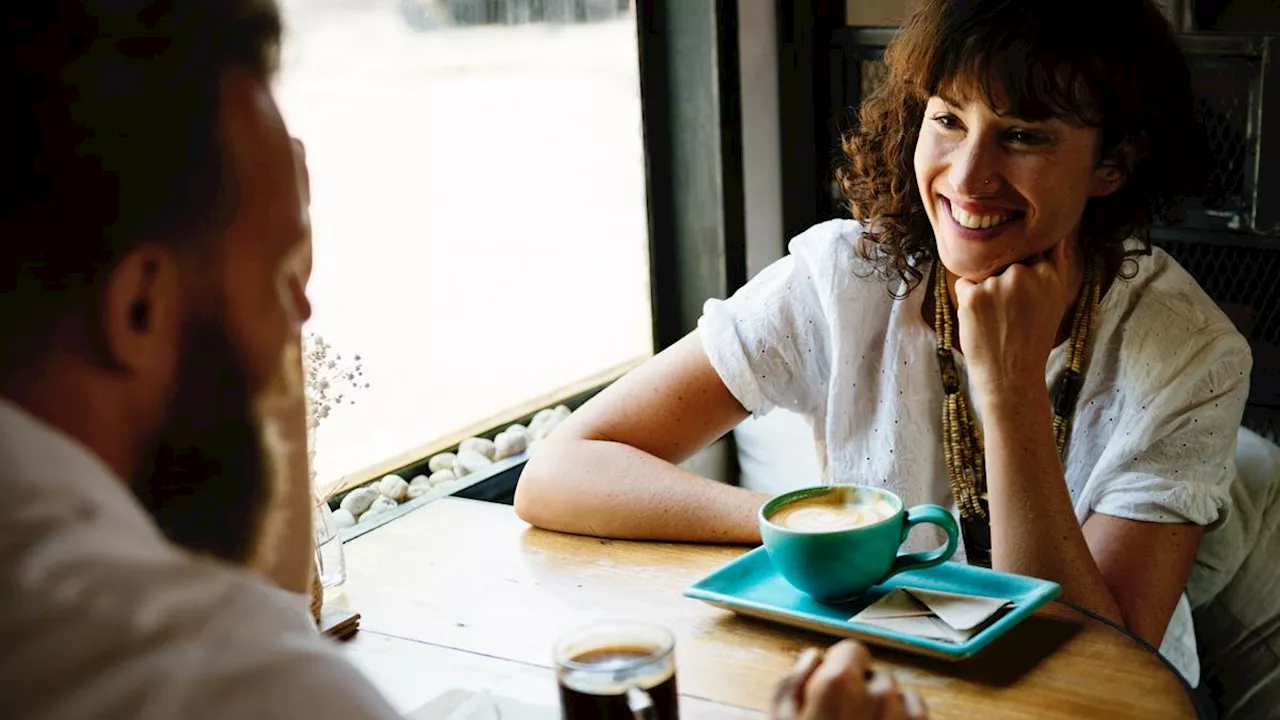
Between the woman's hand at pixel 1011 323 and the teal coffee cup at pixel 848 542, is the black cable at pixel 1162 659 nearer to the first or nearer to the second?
the teal coffee cup at pixel 848 542

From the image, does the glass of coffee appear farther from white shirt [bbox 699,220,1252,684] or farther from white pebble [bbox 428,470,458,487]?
white pebble [bbox 428,470,458,487]

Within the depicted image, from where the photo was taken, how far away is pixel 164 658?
51 centimetres

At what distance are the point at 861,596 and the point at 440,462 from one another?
106 centimetres

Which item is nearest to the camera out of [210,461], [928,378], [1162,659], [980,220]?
[210,461]

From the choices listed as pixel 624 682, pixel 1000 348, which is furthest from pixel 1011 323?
pixel 624 682

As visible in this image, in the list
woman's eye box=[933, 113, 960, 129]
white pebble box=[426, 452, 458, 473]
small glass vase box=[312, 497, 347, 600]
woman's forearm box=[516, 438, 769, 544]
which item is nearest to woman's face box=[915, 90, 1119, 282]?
woman's eye box=[933, 113, 960, 129]

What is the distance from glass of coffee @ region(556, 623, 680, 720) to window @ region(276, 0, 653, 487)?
100 centimetres

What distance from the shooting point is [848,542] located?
1204 millimetres

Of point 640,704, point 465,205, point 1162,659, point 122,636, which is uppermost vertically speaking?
point 122,636

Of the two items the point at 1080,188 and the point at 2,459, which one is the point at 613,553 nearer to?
the point at 1080,188

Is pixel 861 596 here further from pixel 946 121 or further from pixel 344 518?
pixel 344 518

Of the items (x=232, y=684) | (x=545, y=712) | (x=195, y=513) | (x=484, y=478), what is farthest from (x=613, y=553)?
(x=232, y=684)

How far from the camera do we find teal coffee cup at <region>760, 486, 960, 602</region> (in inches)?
47.7

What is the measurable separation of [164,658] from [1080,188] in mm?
1376
